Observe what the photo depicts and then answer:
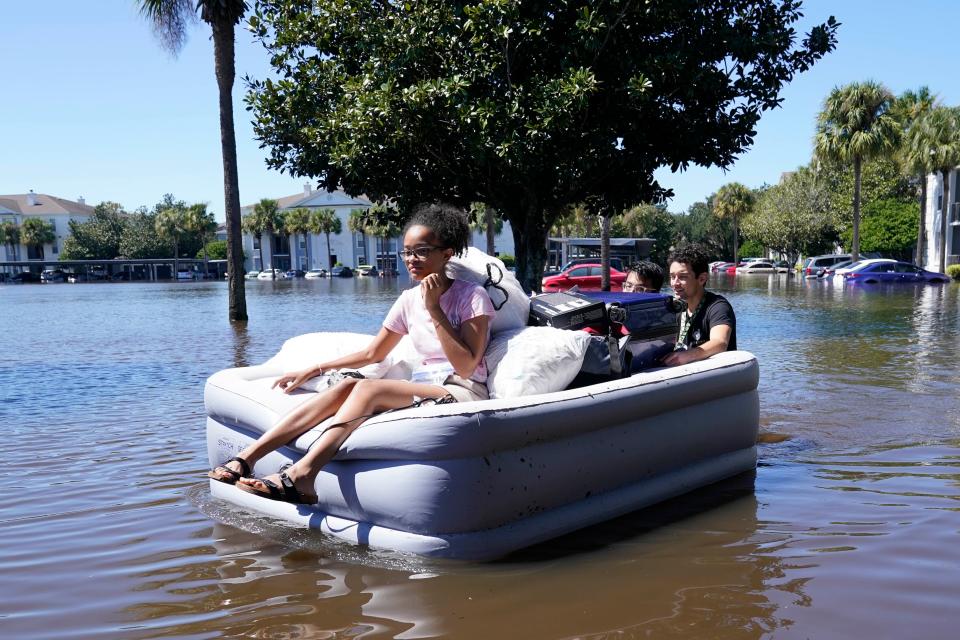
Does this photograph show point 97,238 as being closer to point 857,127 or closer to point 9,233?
point 9,233

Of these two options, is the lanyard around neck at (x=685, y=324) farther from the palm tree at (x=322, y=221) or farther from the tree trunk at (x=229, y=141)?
the palm tree at (x=322, y=221)

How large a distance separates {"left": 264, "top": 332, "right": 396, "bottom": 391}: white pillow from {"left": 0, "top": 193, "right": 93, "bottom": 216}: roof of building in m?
125

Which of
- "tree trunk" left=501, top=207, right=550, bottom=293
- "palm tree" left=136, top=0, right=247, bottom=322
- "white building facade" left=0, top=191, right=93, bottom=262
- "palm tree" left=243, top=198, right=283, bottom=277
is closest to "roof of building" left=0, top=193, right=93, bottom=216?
"white building facade" left=0, top=191, right=93, bottom=262

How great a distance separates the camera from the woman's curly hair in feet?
14.2

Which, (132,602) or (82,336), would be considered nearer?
(132,602)

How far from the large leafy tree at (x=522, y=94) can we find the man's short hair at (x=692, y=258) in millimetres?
6452

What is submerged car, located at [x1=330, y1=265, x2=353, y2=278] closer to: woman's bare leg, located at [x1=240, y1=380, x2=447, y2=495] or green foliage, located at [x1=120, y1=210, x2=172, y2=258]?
green foliage, located at [x1=120, y1=210, x2=172, y2=258]

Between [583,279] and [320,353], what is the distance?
23.4 meters

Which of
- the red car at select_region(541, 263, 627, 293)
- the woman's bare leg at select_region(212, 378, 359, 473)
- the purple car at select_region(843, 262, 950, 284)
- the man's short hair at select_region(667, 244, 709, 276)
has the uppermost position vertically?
the man's short hair at select_region(667, 244, 709, 276)

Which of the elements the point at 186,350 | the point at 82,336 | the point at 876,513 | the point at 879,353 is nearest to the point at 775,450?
the point at 876,513

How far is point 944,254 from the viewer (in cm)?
4516

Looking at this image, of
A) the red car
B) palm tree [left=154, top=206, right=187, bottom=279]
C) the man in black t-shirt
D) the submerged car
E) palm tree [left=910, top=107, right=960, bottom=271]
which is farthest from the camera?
palm tree [left=154, top=206, right=187, bottom=279]

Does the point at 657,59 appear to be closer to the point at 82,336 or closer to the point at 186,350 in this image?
the point at 186,350

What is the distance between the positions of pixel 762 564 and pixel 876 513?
101 cm
